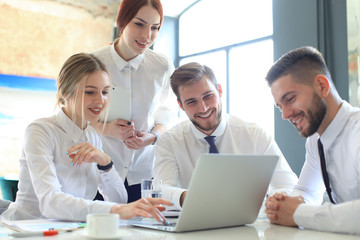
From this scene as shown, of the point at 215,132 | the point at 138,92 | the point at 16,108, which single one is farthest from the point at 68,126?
the point at 16,108

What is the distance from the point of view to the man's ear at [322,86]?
1.65 m

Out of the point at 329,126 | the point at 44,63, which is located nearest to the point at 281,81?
the point at 329,126

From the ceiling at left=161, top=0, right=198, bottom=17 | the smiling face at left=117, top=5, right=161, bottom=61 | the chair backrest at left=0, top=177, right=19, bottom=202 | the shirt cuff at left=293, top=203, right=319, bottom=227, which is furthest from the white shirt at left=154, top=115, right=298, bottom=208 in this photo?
the ceiling at left=161, top=0, right=198, bottom=17

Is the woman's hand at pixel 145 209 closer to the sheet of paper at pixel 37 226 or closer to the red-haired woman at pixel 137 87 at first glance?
the sheet of paper at pixel 37 226

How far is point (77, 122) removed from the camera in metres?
1.95

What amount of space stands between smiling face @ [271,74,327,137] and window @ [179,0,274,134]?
2868 millimetres

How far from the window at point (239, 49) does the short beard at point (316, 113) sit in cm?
290

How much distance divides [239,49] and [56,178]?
3.78 metres

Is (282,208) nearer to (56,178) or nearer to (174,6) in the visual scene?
(56,178)

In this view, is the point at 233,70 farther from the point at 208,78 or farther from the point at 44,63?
the point at 208,78

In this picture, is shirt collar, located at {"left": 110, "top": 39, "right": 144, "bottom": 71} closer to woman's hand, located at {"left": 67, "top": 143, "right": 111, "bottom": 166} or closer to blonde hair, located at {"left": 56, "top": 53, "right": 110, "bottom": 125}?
blonde hair, located at {"left": 56, "top": 53, "right": 110, "bottom": 125}

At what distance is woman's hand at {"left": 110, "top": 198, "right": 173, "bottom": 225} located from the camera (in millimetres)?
1287

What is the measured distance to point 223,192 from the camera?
47.8 inches

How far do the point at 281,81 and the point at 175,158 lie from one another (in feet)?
2.53
